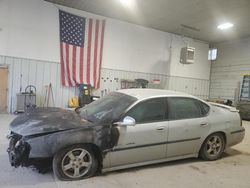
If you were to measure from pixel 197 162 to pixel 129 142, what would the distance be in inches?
59.7

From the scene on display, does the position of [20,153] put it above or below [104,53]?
below

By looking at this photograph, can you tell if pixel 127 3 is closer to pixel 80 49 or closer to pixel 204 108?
pixel 80 49

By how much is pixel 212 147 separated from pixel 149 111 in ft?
5.03

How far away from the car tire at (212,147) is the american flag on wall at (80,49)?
6.64m

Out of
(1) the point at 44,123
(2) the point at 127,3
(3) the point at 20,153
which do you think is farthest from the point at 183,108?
(2) the point at 127,3

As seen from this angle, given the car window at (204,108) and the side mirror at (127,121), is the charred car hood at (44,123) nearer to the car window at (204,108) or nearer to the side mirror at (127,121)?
the side mirror at (127,121)

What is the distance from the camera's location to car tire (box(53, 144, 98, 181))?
2.75 m

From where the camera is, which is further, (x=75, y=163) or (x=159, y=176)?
(x=159, y=176)

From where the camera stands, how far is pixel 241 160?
165 inches

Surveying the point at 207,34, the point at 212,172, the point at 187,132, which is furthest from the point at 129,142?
the point at 207,34

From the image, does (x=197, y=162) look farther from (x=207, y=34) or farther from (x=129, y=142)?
(x=207, y=34)

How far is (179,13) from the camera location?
928cm

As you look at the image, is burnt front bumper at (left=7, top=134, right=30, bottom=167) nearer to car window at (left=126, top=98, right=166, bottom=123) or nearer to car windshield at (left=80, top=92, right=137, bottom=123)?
car windshield at (left=80, top=92, right=137, bottom=123)

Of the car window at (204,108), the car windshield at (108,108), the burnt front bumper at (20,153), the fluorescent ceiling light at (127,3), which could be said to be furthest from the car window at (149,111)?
the fluorescent ceiling light at (127,3)
